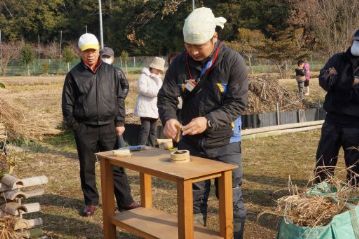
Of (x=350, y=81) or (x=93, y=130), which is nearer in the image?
(x=350, y=81)

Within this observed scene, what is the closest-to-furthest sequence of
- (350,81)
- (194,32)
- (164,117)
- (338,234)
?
(338,234)
(194,32)
(164,117)
(350,81)

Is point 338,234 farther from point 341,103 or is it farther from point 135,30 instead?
point 135,30

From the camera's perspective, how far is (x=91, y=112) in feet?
15.5

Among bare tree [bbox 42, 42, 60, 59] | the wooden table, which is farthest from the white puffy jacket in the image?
bare tree [bbox 42, 42, 60, 59]

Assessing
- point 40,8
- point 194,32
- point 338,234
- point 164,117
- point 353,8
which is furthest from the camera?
point 40,8

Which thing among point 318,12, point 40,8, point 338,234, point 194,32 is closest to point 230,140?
point 194,32

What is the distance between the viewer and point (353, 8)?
16.8m

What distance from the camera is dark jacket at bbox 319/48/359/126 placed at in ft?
13.4

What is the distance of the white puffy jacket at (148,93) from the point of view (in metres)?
7.34

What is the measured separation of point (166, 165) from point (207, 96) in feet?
1.89

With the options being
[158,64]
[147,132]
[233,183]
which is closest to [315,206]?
[233,183]

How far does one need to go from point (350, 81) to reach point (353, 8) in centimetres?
1397

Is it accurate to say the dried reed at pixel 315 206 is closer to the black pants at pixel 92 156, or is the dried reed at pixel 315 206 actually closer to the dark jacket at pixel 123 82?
the black pants at pixel 92 156

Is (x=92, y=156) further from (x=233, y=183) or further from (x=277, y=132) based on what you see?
(x=277, y=132)
